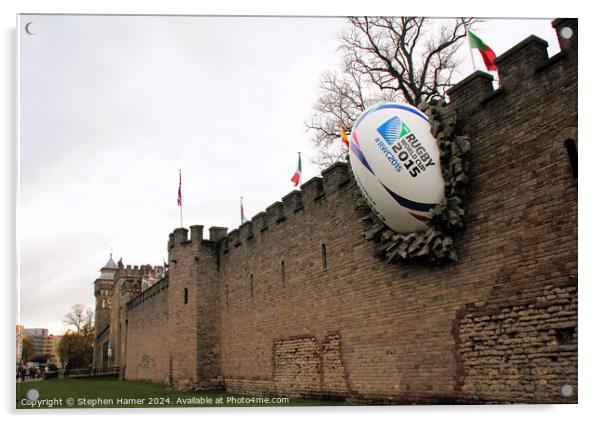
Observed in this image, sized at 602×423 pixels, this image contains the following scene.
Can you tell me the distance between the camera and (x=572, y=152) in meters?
7.95

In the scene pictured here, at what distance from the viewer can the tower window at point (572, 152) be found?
7.87m

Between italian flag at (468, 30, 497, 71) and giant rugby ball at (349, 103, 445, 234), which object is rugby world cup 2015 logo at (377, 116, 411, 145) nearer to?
giant rugby ball at (349, 103, 445, 234)

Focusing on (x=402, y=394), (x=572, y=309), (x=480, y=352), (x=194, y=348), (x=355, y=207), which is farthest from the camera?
(x=194, y=348)

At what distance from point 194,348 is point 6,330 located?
36.4 ft

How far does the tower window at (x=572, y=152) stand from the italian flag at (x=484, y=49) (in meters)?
2.33

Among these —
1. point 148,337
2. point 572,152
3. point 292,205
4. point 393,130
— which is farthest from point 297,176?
point 148,337

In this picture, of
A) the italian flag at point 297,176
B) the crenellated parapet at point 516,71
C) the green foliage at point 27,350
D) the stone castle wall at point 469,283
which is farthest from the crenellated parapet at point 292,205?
the green foliage at point 27,350

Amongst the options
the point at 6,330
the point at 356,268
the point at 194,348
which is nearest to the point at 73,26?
the point at 6,330

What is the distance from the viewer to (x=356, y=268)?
1210 centimetres

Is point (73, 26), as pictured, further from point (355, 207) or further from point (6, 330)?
point (355, 207)

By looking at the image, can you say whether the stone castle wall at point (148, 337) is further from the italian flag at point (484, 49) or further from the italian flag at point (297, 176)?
the italian flag at point (484, 49)

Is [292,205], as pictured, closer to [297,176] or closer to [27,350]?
[297,176]

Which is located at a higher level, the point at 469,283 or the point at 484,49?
the point at 484,49

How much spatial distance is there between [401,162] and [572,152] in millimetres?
2521
